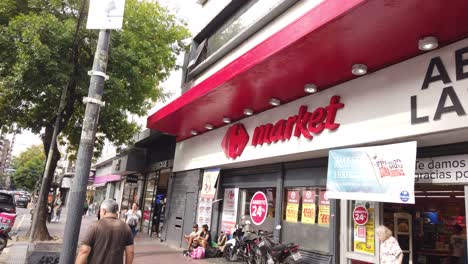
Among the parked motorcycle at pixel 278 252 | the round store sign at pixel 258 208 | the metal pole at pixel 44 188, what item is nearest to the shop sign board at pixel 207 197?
the round store sign at pixel 258 208

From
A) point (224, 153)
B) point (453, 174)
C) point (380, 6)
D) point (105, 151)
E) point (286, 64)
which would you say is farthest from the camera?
point (105, 151)

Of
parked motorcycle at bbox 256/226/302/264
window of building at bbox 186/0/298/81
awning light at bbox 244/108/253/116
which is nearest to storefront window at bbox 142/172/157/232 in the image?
window of building at bbox 186/0/298/81

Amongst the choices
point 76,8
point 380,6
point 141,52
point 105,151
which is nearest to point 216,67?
point 141,52

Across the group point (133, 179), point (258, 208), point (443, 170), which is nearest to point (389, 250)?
point (443, 170)

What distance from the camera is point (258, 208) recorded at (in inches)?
449

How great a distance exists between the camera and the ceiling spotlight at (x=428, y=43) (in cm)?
574

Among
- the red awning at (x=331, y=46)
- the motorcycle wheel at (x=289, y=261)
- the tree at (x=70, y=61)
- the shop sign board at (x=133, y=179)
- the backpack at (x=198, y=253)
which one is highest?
the tree at (x=70, y=61)

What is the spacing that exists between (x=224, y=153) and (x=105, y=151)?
84.7ft

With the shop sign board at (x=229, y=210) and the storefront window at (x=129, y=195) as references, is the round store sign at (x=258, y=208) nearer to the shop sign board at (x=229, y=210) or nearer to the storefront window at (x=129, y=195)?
the shop sign board at (x=229, y=210)

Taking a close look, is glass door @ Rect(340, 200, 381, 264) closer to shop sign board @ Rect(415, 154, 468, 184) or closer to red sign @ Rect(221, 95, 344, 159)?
shop sign board @ Rect(415, 154, 468, 184)

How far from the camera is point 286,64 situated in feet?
23.5

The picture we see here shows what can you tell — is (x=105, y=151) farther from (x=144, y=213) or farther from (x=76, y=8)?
(x=76, y=8)

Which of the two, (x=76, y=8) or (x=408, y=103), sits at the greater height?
(x=76, y=8)

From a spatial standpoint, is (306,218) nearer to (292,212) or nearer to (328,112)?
(292,212)
